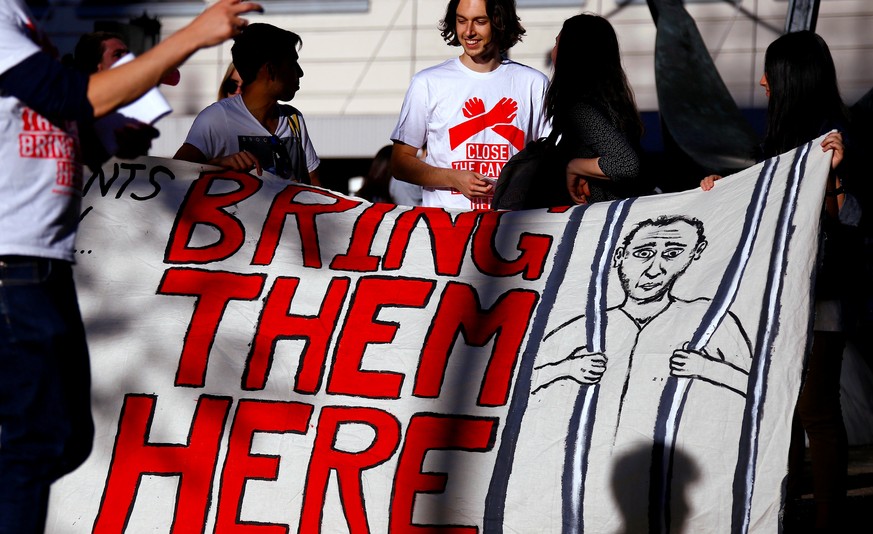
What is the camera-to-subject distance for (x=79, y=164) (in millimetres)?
2902

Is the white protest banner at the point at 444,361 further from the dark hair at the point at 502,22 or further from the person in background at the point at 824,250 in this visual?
the dark hair at the point at 502,22

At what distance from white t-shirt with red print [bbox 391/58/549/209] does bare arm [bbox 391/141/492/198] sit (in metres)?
0.07

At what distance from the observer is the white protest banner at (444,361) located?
360cm

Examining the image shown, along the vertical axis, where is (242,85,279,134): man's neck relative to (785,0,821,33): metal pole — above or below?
below

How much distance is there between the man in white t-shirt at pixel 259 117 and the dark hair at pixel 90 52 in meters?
0.42

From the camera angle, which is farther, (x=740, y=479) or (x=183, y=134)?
(x=183, y=134)

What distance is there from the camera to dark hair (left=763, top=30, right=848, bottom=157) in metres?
4.38

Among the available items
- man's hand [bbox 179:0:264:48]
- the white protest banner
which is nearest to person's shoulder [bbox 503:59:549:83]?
the white protest banner

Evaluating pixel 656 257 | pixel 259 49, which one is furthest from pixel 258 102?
pixel 656 257

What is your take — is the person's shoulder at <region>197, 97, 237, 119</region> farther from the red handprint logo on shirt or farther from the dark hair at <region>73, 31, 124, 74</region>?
the red handprint logo on shirt

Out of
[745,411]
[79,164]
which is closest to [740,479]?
[745,411]

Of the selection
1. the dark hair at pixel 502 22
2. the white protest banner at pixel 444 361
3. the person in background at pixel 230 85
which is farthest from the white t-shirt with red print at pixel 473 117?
the person in background at pixel 230 85

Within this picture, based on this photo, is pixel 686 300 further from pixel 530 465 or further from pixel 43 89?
pixel 43 89

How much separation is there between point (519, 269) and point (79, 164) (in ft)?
5.63
